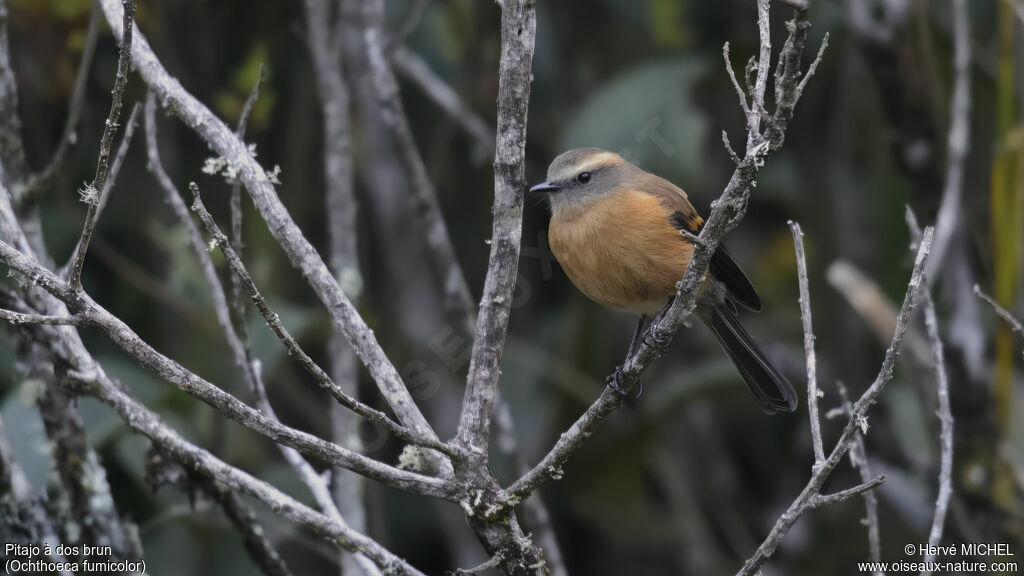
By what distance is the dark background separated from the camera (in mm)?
4551

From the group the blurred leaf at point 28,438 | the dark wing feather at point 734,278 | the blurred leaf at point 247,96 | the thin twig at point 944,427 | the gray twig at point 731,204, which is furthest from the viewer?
the blurred leaf at point 247,96

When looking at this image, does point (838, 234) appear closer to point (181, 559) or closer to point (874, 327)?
point (874, 327)

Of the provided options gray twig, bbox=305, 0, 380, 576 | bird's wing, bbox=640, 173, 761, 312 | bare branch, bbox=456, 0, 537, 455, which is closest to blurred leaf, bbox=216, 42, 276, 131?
gray twig, bbox=305, 0, 380, 576

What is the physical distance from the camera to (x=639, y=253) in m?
3.81

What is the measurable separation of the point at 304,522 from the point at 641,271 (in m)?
1.91

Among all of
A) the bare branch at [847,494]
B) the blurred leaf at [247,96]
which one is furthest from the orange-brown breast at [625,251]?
the blurred leaf at [247,96]

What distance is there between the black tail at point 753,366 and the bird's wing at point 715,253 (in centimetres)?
19

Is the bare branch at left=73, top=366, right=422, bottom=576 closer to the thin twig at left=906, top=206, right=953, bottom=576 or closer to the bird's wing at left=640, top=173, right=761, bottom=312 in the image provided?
the thin twig at left=906, top=206, right=953, bottom=576

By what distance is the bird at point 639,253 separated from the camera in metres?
3.82

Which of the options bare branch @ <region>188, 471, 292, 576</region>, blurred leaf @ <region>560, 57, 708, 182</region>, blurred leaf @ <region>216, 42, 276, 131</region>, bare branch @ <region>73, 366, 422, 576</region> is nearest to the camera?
bare branch @ <region>73, 366, 422, 576</region>

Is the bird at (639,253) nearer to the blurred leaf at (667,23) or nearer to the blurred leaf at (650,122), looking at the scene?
the blurred leaf at (650,122)

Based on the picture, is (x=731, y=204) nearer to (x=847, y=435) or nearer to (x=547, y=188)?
(x=847, y=435)

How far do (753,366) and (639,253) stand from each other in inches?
26.5

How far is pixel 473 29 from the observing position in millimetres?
5586
